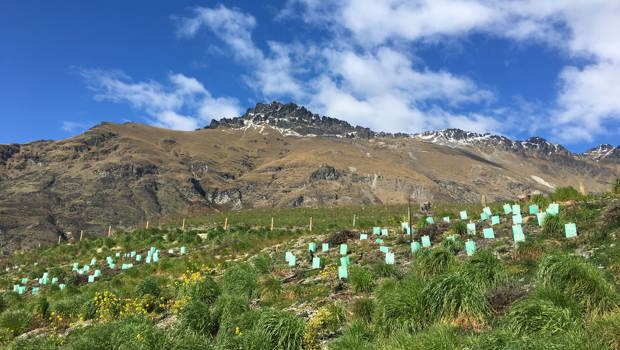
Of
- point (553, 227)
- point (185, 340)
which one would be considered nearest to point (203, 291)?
point (185, 340)

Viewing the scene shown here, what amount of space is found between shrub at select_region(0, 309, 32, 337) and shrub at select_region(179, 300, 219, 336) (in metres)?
7.42

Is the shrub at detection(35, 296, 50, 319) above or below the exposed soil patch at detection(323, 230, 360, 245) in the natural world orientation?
below

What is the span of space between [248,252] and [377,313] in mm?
16405

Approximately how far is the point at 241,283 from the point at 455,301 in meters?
7.26

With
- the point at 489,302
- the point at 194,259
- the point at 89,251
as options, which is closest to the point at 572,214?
the point at 489,302

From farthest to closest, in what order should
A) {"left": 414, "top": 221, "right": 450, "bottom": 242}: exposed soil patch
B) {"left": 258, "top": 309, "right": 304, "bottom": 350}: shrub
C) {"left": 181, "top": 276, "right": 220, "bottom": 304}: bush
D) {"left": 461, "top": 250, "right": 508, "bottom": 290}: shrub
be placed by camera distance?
{"left": 414, "top": 221, "right": 450, "bottom": 242}: exposed soil patch, {"left": 181, "top": 276, "right": 220, "bottom": 304}: bush, {"left": 461, "top": 250, "right": 508, "bottom": 290}: shrub, {"left": 258, "top": 309, "right": 304, "bottom": 350}: shrub

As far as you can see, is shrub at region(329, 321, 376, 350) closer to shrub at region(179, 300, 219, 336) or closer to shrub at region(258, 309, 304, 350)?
shrub at region(258, 309, 304, 350)

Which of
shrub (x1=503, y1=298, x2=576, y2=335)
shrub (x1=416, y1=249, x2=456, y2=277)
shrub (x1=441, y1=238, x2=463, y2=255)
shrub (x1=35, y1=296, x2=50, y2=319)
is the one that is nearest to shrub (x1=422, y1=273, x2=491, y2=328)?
shrub (x1=503, y1=298, x2=576, y2=335)

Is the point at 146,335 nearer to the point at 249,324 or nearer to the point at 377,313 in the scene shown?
the point at 249,324

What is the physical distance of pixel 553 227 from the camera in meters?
14.7

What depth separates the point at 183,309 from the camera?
11406 millimetres

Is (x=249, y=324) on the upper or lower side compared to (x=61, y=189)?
lower

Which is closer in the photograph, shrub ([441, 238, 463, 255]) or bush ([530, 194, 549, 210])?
shrub ([441, 238, 463, 255])

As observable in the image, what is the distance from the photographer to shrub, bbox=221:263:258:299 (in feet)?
46.3
